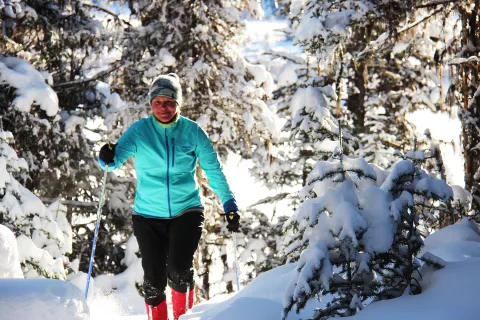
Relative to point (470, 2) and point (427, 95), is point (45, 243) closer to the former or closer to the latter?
point (470, 2)

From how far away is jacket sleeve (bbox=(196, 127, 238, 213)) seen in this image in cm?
442

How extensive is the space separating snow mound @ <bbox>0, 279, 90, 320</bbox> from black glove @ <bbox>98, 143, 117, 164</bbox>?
1.30 m

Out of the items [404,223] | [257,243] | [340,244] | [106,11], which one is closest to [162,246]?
[340,244]

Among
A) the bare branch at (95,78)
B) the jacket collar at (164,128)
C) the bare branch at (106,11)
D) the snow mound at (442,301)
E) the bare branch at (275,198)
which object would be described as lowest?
the bare branch at (275,198)

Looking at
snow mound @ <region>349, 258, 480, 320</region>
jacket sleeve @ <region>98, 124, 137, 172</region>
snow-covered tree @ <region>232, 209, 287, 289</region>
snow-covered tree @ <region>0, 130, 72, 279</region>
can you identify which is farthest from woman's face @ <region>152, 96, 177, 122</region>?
snow-covered tree @ <region>232, 209, 287, 289</region>

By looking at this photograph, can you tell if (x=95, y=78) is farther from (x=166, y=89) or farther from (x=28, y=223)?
(x=166, y=89)

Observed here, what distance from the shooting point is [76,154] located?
1134 cm

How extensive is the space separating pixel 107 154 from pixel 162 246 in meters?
0.92

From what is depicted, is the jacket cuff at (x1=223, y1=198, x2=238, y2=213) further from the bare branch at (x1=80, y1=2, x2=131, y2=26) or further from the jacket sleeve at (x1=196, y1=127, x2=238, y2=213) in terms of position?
the bare branch at (x1=80, y1=2, x2=131, y2=26)

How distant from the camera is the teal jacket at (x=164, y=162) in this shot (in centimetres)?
426

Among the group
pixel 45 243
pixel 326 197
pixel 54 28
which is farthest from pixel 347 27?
pixel 54 28

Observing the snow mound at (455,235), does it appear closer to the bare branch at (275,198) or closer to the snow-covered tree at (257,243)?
the snow-covered tree at (257,243)

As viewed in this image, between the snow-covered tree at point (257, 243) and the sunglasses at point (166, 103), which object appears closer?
the sunglasses at point (166, 103)

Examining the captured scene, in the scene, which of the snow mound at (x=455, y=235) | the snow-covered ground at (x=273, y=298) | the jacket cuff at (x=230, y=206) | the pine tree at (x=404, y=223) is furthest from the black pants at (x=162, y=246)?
the snow mound at (x=455, y=235)
